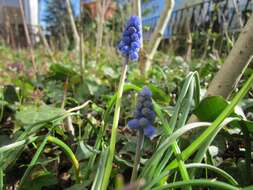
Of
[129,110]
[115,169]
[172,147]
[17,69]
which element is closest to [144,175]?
[172,147]

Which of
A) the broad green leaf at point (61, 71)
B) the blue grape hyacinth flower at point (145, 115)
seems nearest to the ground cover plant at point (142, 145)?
the blue grape hyacinth flower at point (145, 115)

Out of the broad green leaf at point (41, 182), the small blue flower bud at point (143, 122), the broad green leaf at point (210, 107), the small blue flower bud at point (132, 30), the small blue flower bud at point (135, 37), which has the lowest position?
the broad green leaf at point (41, 182)

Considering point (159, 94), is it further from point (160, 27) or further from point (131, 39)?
point (160, 27)

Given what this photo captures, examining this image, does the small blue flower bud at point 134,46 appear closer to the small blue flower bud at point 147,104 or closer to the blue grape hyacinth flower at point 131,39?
the blue grape hyacinth flower at point 131,39

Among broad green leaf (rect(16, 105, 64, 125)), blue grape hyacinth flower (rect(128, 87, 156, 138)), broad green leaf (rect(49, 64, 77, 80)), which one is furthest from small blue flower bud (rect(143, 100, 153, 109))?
broad green leaf (rect(49, 64, 77, 80))

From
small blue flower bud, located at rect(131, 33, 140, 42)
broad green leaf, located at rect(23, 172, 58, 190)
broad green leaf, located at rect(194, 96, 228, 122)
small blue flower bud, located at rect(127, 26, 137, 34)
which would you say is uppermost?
small blue flower bud, located at rect(127, 26, 137, 34)

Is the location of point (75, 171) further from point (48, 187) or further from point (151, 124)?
point (151, 124)

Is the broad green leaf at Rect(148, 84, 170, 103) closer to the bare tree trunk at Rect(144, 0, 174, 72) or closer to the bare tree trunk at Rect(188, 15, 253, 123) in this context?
the bare tree trunk at Rect(188, 15, 253, 123)
